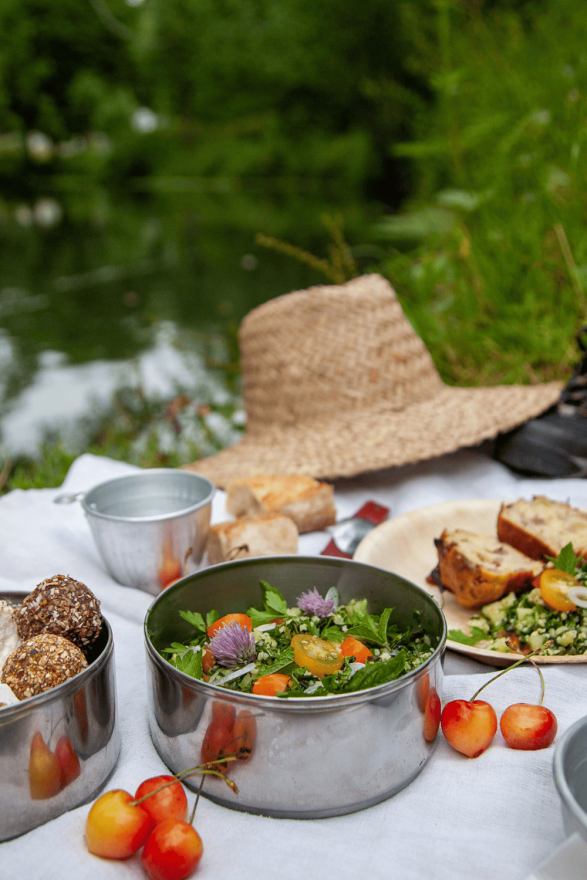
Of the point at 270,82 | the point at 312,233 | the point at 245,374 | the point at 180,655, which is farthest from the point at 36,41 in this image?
the point at 180,655

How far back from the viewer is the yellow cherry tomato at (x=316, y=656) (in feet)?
3.20

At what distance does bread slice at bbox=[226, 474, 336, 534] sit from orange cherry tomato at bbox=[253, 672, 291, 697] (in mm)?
883

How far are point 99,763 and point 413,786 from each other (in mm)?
462

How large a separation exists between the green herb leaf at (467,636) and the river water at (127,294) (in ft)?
8.50

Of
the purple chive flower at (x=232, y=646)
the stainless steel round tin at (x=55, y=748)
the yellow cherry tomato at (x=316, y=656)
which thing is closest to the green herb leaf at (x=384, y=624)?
the yellow cherry tomato at (x=316, y=656)

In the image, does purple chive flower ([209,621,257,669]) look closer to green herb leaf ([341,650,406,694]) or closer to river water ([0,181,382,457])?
green herb leaf ([341,650,406,694])

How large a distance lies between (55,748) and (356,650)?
0.45m

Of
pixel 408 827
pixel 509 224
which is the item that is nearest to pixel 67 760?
pixel 408 827

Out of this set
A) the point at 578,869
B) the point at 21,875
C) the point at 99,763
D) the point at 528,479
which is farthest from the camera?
the point at 528,479

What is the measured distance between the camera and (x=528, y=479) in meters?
2.30

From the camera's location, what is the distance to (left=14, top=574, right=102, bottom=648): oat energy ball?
1.01 m

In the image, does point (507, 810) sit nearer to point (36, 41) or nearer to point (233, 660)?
point (233, 660)

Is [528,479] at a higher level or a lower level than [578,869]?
lower

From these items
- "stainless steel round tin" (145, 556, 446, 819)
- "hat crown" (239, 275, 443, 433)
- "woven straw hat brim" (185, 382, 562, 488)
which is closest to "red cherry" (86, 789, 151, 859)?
"stainless steel round tin" (145, 556, 446, 819)
